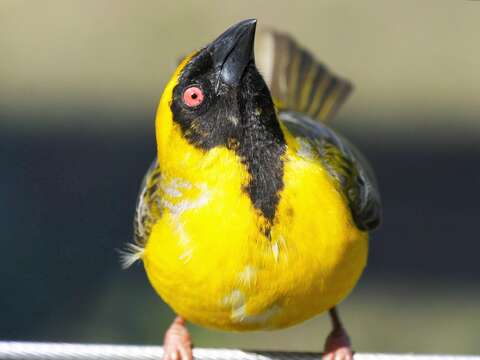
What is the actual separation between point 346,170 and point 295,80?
1.26 meters

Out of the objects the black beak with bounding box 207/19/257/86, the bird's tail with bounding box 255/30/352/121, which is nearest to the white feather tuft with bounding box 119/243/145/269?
the black beak with bounding box 207/19/257/86

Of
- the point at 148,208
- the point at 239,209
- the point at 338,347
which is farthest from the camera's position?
the point at 338,347

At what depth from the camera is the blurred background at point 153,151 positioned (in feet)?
17.1

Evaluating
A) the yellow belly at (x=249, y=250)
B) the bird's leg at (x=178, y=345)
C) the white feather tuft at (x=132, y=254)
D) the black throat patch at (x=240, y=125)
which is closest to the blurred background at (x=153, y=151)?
the bird's leg at (x=178, y=345)

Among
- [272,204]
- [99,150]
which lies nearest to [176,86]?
[272,204]

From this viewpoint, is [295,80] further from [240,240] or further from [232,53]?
[240,240]

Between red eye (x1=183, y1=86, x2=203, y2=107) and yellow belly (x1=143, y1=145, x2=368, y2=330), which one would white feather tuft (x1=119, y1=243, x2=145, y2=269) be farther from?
red eye (x1=183, y1=86, x2=203, y2=107)

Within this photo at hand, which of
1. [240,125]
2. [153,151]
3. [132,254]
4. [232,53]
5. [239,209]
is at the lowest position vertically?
[153,151]

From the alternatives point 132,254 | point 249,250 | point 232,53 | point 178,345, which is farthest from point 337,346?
point 232,53

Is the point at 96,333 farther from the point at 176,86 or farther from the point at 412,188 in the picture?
the point at 176,86

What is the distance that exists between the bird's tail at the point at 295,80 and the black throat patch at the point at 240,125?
161 centimetres

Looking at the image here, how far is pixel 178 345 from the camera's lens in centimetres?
375

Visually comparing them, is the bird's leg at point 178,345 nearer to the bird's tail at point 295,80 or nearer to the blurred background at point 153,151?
the blurred background at point 153,151

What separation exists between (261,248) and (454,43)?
463cm
